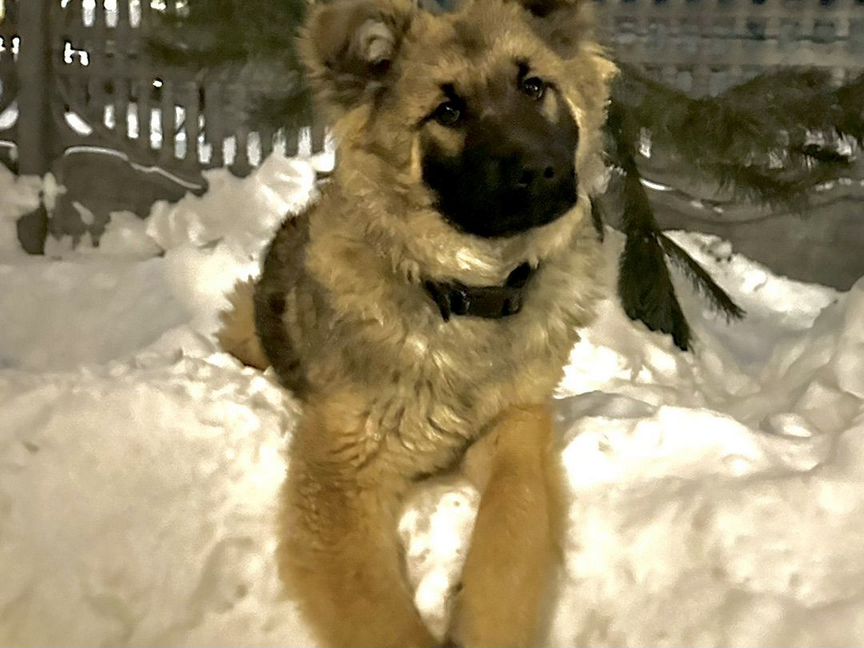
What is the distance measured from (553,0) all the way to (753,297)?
5.34ft

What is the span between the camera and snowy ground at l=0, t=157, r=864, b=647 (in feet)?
4.87

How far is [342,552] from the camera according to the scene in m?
1.59

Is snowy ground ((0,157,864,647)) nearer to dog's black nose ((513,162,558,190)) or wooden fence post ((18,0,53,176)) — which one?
dog's black nose ((513,162,558,190))

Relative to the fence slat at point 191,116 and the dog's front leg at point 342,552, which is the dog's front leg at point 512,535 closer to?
the dog's front leg at point 342,552

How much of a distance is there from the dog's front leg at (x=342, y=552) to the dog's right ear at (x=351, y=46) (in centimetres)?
73

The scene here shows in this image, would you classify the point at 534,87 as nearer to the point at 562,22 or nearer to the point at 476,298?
the point at 562,22

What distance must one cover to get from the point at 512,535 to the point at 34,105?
2.87 meters

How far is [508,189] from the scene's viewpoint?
5.02 ft

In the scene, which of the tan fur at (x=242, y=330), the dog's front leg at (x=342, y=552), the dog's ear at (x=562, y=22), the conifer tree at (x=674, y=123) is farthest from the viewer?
the tan fur at (x=242, y=330)

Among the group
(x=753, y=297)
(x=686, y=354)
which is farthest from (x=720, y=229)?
(x=686, y=354)

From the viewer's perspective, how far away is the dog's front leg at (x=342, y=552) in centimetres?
147

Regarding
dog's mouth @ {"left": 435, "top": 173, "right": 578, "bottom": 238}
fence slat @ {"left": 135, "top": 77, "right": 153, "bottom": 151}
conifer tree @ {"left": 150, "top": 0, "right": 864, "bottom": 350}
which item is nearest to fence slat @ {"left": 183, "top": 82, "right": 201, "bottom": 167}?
fence slat @ {"left": 135, "top": 77, "right": 153, "bottom": 151}

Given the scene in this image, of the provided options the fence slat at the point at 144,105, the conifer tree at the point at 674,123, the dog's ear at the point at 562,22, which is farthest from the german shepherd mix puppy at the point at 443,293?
the fence slat at the point at 144,105

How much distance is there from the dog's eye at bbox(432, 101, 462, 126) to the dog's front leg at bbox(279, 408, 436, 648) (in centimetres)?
70
